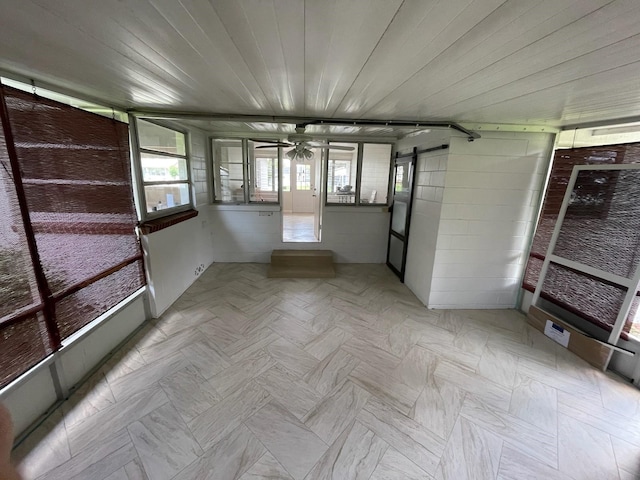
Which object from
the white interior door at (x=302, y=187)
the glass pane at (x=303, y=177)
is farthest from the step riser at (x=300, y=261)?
the glass pane at (x=303, y=177)

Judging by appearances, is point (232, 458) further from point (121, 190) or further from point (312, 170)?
point (312, 170)

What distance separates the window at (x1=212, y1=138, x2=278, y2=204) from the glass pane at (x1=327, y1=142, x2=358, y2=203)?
97 cm

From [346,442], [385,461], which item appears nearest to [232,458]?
[346,442]

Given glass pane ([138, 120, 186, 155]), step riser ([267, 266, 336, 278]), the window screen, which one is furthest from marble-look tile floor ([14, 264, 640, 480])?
Result: glass pane ([138, 120, 186, 155])

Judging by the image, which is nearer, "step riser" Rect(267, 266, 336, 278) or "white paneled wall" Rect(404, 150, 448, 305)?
"white paneled wall" Rect(404, 150, 448, 305)

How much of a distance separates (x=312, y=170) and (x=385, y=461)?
8.68 meters

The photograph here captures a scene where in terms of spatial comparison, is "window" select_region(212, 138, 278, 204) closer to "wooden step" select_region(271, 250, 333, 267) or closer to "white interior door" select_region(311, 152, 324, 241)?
"white interior door" select_region(311, 152, 324, 241)

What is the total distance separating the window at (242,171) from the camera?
177 inches

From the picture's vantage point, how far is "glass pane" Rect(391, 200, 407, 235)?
13.5 ft

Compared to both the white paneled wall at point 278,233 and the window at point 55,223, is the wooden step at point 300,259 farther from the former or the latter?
the window at point 55,223

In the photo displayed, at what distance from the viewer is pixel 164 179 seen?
3.24 m

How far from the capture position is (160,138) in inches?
125

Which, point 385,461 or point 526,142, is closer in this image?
point 385,461

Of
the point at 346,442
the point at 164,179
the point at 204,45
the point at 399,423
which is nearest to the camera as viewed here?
the point at 204,45
